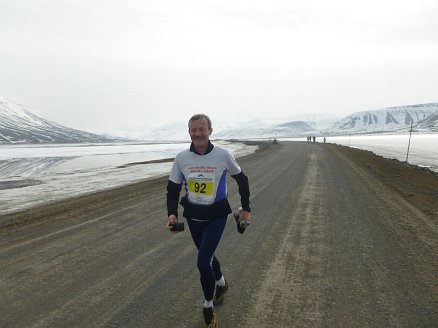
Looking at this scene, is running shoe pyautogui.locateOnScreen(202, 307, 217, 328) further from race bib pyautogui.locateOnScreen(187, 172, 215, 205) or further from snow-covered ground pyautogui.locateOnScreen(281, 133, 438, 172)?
snow-covered ground pyautogui.locateOnScreen(281, 133, 438, 172)

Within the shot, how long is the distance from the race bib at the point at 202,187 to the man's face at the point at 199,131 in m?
0.36

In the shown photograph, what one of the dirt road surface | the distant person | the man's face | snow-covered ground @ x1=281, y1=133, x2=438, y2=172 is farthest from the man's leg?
snow-covered ground @ x1=281, y1=133, x2=438, y2=172

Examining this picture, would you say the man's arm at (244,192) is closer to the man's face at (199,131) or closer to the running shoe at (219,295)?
the man's face at (199,131)

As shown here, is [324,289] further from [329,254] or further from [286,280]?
[329,254]

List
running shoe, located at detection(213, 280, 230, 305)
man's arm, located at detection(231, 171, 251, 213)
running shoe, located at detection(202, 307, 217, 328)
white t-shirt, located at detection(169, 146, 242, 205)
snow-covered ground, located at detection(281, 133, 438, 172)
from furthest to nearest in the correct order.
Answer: snow-covered ground, located at detection(281, 133, 438, 172) < running shoe, located at detection(213, 280, 230, 305) < man's arm, located at detection(231, 171, 251, 213) < white t-shirt, located at detection(169, 146, 242, 205) < running shoe, located at detection(202, 307, 217, 328)

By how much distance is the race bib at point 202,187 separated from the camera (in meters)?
3.78

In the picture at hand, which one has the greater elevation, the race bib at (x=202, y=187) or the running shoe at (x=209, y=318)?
the race bib at (x=202, y=187)

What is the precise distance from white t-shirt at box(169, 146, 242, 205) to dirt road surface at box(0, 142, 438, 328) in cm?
140

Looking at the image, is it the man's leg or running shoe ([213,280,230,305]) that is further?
running shoe ([213,280,230,305])

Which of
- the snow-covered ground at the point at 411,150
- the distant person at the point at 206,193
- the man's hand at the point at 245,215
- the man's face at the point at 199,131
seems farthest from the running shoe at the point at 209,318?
the snow-covered ground at the point at 411,150

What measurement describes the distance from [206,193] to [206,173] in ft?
0.72

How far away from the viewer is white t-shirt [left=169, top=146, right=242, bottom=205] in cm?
378

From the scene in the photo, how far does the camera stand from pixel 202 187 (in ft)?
12.5

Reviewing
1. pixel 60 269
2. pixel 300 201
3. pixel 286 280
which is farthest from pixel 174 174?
pixel 300 201
